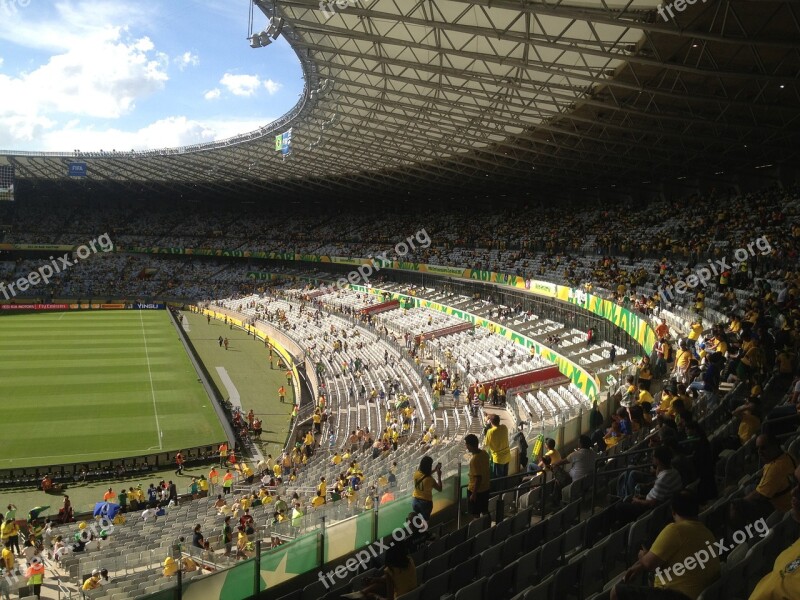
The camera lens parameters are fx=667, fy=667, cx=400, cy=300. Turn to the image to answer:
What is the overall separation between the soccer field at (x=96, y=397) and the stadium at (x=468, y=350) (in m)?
0.22

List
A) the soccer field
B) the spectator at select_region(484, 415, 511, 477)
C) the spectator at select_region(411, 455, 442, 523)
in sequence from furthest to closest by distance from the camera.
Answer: the soccer field, the spectator at select_region(484, 415, 511, 477), the spectator at select_region(411, 455, 442, 523)

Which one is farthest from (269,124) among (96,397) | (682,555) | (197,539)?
(682,555)

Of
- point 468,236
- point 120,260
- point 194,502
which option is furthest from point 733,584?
point 120,260

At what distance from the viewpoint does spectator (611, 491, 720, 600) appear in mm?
4066

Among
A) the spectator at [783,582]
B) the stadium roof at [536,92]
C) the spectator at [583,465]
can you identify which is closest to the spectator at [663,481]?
A: the spectator at [583,465]

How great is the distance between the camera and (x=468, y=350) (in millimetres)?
30766

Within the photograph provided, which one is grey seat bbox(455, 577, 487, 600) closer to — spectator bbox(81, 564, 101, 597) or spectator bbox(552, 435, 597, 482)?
spectator bbox(552, 435, 597, 482)

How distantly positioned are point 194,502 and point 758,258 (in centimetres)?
1679

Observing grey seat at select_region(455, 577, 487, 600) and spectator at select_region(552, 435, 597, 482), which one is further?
spectator at select_region(552, 435, 597, 482)

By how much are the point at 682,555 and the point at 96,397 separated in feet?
95.5

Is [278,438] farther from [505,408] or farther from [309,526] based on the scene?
[309,526]

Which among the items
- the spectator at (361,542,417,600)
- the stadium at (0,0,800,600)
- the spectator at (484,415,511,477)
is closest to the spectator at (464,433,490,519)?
the stadium at (0,0,800,600)

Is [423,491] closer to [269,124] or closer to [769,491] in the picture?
[769,491]

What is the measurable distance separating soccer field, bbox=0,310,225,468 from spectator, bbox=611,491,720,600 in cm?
2078
